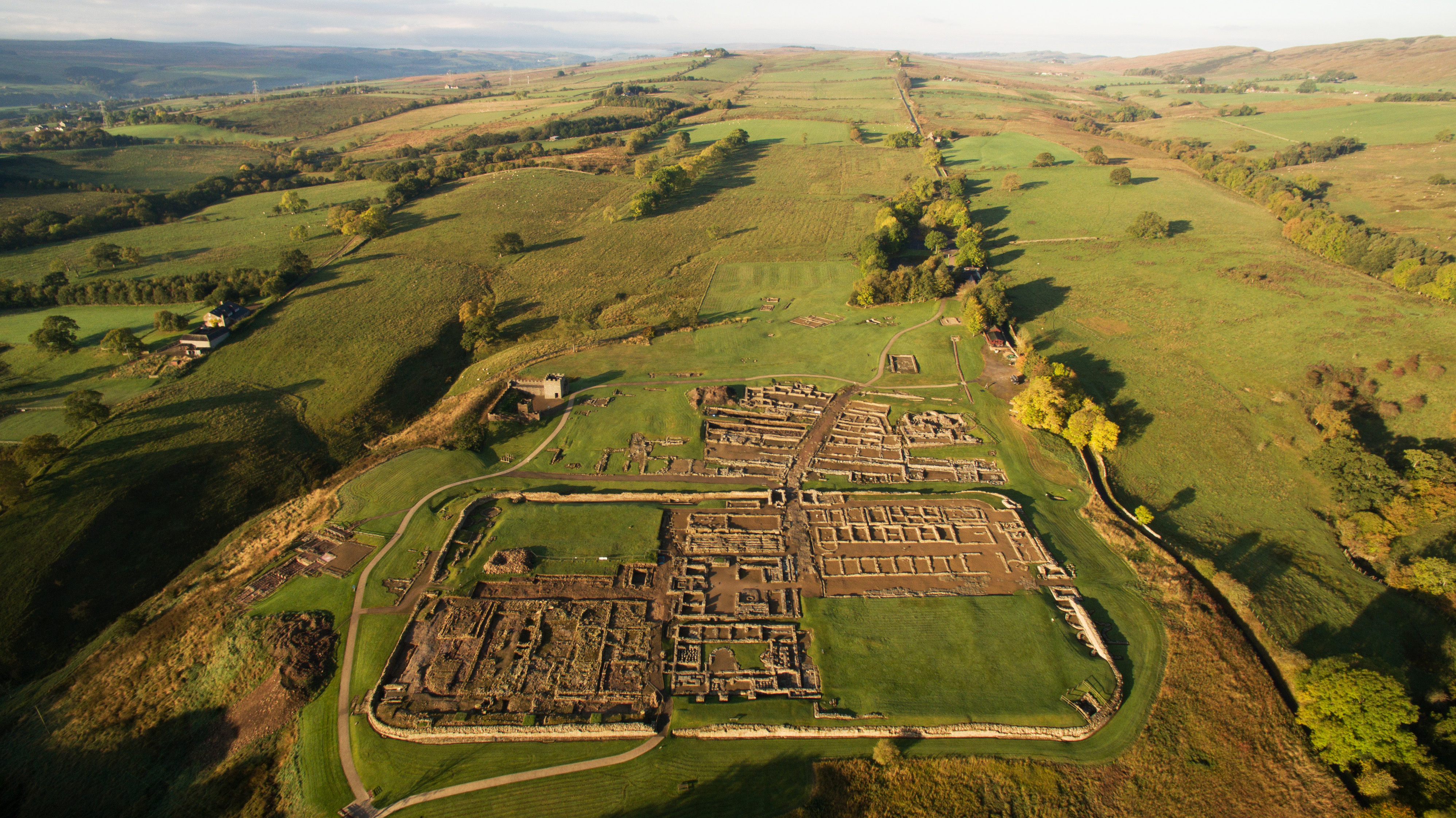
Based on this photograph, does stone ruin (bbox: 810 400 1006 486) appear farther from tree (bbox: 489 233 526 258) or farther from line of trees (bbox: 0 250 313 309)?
line of trees (bbox: 0 250 313 309)

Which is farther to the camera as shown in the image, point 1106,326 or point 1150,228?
point 1150,228

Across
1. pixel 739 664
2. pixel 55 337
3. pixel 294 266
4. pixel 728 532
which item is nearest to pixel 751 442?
pixel 728 532

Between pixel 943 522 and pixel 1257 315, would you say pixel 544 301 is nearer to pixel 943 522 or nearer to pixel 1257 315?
pixel 943 522

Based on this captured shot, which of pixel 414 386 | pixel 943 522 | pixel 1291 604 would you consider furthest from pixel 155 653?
pixel 1291 604

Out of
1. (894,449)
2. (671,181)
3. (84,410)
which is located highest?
(671,181)

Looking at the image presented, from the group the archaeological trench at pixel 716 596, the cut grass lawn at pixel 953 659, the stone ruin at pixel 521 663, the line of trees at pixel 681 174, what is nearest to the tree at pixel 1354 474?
the archaeological trench at pixel 716 596

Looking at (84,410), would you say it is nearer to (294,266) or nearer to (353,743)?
(294,266)

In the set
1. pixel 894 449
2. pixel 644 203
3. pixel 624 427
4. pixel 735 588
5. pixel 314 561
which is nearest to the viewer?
pixel 735 588
